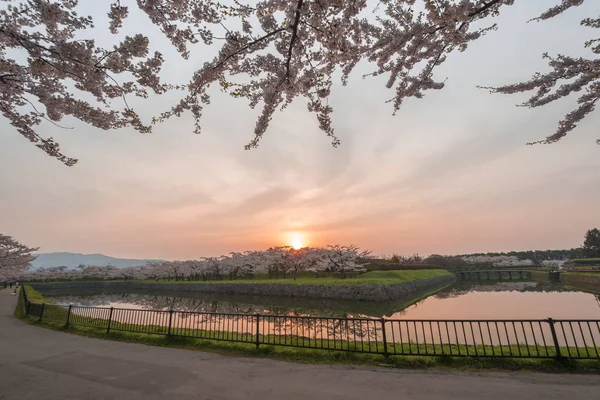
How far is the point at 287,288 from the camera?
3672cm

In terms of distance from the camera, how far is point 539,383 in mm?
5848

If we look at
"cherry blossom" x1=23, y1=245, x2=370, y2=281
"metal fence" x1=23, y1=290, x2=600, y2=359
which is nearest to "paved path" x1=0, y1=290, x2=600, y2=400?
"metal fence" x1=23, y1=290, x2=600, y2=359

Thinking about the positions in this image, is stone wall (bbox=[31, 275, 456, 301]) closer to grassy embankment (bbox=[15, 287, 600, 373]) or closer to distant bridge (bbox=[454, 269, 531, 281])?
distant bridge (bbox=[454, 269, 531, 281])

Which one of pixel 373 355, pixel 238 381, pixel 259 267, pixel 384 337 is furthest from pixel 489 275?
pixel 238 381

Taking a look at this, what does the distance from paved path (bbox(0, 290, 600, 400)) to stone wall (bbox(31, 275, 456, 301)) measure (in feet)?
80.7

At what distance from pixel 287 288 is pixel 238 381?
31513 millimetres

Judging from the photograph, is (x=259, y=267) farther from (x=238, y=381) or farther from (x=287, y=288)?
(x=238, y=381)

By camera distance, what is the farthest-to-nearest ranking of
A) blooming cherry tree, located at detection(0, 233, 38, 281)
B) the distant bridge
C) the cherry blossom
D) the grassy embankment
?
the distant bridge < the cherry blossom < blooming cherry tree, located at detection(0, 233, 38, 281) < the grassy embankment

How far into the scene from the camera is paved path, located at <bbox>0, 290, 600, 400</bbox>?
5.39 meters

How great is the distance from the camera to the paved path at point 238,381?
17.7 feet

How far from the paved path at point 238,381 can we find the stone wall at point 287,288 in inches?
969

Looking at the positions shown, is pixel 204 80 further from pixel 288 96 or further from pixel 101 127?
pixel 101 127

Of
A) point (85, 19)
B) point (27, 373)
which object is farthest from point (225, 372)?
point (85, 19)

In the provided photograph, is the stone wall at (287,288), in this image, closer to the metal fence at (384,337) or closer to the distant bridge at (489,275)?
the distant bridge at (489,275)
